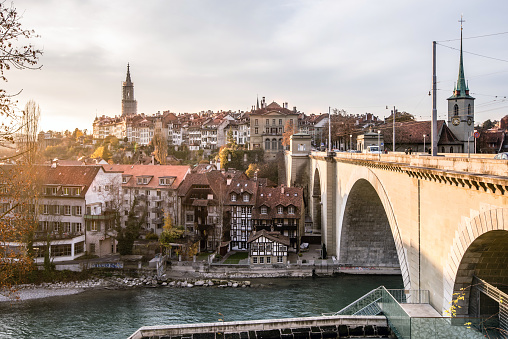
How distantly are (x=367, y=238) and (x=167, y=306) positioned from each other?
14.5m

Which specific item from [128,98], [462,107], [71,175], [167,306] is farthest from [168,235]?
[128,98]

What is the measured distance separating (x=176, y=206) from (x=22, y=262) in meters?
29.4

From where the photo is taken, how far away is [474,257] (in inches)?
423

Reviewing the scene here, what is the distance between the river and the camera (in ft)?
71.5

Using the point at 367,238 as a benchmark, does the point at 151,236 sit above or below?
below

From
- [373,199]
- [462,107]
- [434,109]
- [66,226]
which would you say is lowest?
[66,226]

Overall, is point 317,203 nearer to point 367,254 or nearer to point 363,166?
point 367,254

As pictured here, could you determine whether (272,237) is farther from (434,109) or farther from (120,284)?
(434,109)

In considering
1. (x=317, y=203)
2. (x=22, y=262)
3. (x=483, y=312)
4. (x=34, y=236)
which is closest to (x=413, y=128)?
(x=317, y=203)

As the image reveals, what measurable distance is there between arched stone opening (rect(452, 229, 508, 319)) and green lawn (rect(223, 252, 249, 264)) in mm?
21957

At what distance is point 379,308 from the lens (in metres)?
15.6

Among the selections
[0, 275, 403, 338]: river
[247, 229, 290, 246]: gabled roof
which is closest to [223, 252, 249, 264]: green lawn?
[247, 229, 290, 246]: gabled roof

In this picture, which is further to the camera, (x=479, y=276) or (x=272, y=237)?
(x=272, y=237)

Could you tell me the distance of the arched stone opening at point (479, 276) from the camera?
418 inches
